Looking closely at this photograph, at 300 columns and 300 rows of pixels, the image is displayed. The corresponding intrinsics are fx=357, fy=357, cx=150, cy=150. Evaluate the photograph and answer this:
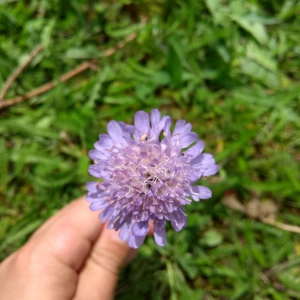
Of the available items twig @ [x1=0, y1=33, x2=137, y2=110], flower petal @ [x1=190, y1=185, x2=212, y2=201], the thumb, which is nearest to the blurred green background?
twig @ [x1=0, y1=33, x2=137, y2=110]

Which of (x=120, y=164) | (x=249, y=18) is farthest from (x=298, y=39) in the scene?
(x=120, y=164)

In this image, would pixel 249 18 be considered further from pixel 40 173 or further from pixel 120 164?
pixel 40 173

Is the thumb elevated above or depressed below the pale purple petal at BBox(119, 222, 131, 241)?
Answer: below

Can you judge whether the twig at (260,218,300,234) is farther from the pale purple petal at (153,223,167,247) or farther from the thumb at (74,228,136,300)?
the pale purple petal at (153,223,167,247)

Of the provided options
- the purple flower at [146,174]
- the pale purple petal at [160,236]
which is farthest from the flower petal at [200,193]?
the pale purple petal at [160,236]

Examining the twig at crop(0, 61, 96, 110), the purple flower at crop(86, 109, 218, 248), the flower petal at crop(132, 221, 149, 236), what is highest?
the twig at crop(0, 61, 96, 110)

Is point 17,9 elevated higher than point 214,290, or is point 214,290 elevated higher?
point 17,9

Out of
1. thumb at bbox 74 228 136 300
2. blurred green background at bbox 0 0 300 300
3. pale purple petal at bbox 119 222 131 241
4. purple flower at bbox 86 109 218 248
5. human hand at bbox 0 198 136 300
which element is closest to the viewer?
purple flower at bbox 86 109 218 248
